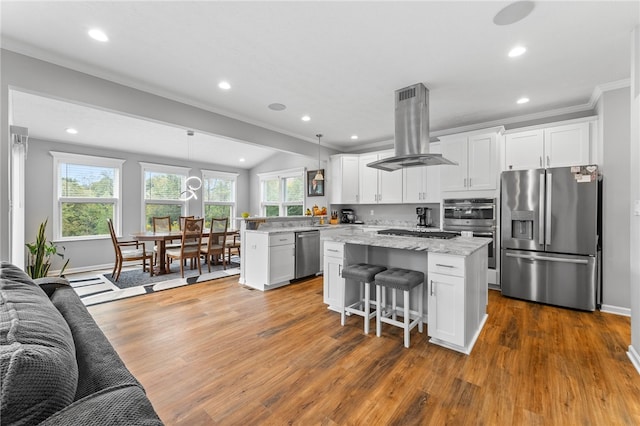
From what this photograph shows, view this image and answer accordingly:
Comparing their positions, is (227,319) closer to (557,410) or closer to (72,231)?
(557,410)

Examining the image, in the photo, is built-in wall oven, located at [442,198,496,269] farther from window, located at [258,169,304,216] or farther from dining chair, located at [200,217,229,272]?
dining chair, located at [200,217,229,272]

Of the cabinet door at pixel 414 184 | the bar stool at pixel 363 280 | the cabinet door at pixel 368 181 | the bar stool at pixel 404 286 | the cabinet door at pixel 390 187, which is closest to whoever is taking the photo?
the bar stool at pixel 404 286

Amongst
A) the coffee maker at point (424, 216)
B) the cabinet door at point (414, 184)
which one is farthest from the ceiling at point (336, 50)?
the coffee maker at point (424, 216)

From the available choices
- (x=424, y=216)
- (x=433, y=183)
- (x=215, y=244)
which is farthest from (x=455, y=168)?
(x=215, y=244)

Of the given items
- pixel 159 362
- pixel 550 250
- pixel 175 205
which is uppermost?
pixel 175 205

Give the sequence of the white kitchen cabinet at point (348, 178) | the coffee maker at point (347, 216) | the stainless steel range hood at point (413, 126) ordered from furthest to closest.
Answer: the coffee maker at point (347, 216) → the white kitchen cabinet at point (348, 178) → the stainless steel range hood at point (413, 126)

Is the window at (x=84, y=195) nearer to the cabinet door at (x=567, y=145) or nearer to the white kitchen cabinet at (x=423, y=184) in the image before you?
the white kitchen cabinet at (x=423, y=184)

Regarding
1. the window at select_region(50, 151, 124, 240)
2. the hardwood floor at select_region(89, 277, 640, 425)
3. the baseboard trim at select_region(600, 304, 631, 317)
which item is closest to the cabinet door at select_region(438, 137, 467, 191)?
the hardwood floor at select_region(89, 277, 640, 425)

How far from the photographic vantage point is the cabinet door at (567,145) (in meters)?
3.70

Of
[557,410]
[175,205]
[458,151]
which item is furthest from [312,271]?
[175,205]

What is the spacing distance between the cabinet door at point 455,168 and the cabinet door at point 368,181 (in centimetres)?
148

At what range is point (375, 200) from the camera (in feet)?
19.3

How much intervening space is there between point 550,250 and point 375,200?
302 cm

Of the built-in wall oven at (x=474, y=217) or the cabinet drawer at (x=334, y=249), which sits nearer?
the cabinet drawer at (x=334, y=249)
